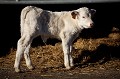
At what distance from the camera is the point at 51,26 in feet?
37.5

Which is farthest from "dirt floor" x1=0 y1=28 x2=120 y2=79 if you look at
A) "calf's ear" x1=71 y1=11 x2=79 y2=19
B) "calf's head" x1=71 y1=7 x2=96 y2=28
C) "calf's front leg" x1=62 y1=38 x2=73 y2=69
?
"calf's ear" x1=71 y1=11 x2=79 y2=19

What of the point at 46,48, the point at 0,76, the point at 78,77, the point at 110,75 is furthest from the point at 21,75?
the point at 46,48

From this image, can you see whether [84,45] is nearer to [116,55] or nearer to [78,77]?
[116,55]

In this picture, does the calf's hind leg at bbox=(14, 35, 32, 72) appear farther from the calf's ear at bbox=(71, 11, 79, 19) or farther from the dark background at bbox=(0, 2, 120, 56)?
the dark background at bbox=(0, 2, 120, 56)

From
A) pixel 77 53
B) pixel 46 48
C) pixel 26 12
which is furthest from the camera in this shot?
pixel 46 48

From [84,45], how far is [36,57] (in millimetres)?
1656

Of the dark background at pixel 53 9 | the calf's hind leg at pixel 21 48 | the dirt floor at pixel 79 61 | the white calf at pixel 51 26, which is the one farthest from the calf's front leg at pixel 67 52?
the dark background at pixel 53 9

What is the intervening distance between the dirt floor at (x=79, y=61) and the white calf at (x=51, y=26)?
0.39 metres

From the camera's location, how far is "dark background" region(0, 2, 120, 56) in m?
14.7

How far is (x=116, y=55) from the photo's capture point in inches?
518

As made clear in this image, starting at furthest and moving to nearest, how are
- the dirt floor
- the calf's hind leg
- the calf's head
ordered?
the calf's head → the calf's hind leg → the dirt floor

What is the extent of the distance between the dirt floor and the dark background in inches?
25.9

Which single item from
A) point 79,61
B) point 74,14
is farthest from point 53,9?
point 74,14

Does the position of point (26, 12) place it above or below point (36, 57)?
above
